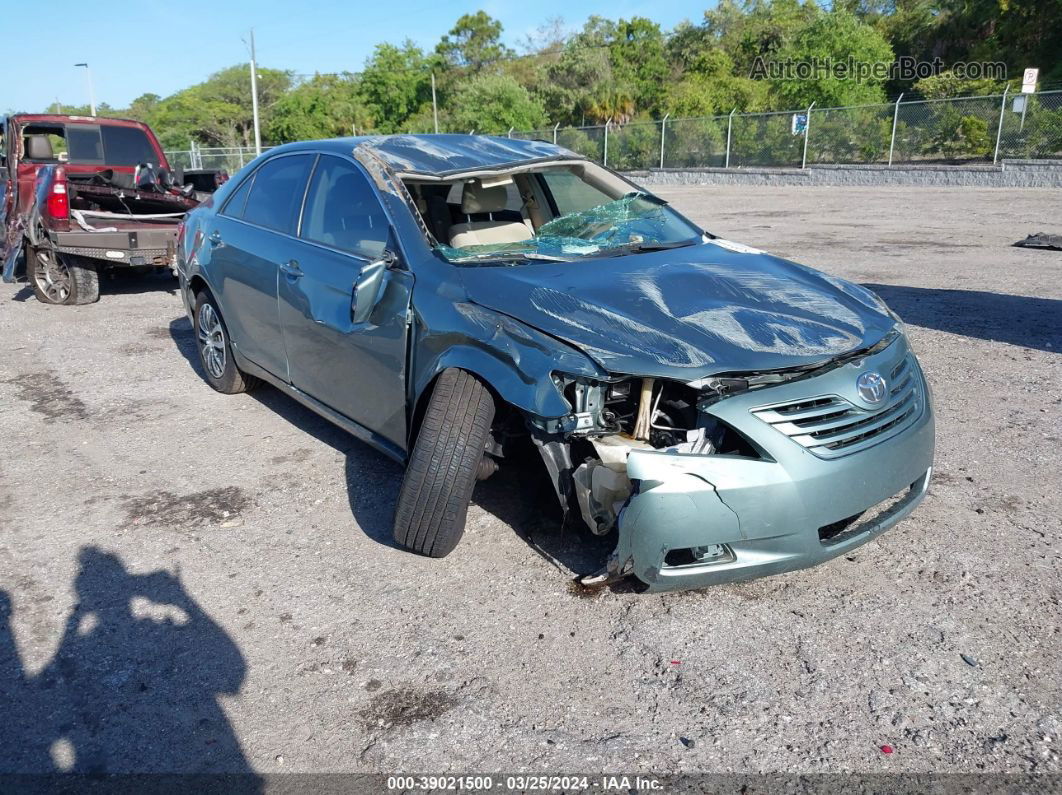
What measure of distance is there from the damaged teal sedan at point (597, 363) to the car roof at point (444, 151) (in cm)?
2

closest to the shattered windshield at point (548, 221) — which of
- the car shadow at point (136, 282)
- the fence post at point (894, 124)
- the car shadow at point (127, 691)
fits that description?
the car shadow at point (127, 691)

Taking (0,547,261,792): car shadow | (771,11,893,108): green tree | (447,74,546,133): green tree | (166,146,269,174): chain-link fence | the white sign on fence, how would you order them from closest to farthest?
(0,547,261,792): car shadow, the white sign on fence, (771,11,893,108): green tree, (166,146,269,174): chain-link fence, (447,74,546,133): green tree

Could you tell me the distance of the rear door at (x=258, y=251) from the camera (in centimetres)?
463

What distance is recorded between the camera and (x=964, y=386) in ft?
18.2

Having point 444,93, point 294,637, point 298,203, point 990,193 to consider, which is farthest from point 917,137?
point 444,93

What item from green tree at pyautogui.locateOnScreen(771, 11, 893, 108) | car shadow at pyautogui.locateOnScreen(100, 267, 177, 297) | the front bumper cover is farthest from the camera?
green tree at pyautogui.locateOnScreen(771, 11, 893, 108)

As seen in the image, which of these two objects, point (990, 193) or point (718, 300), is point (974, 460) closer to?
point (718, 300)

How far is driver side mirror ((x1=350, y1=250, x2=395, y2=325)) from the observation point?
12.0 feet

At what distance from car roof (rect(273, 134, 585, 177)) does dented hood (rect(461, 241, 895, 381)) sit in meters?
0.84

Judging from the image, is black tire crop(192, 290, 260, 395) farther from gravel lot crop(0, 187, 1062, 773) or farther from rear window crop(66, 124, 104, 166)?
rear window crop(66, 124, 104, 166)

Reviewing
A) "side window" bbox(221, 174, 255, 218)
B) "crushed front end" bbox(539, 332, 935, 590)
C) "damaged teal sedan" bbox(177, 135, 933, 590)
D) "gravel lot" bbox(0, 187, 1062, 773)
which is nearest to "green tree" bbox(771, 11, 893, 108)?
"gravel lot" bbox(0, 187, 1062, 773)

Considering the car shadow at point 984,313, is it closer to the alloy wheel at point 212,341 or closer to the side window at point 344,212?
the side window at point 344,212

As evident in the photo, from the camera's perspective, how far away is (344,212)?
4.21 meters

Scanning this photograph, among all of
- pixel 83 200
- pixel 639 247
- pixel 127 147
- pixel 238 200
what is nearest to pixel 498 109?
pixel 127 147
